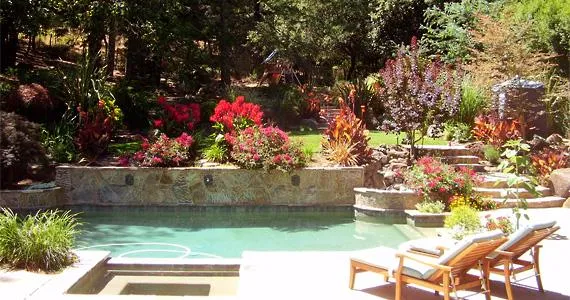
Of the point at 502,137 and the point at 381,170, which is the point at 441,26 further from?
the point at 381,170

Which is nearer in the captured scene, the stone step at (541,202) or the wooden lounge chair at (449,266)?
the wooden lounge chair at (449,266)

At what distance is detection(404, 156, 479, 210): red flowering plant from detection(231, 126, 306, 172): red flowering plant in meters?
2.33

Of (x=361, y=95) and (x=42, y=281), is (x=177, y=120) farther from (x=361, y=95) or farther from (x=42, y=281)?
(x=42, y=281)

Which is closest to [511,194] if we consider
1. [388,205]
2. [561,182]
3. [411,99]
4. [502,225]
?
[561,182]

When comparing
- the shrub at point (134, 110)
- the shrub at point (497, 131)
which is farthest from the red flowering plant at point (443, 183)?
the shrub at point (134, 110)

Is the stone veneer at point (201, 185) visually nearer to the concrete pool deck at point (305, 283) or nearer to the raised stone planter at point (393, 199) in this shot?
the raised stone planter at point (393, 199)

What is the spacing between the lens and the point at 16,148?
10547mm

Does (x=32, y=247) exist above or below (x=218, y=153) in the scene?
below

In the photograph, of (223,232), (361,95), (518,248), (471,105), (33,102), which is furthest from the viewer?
(361,95)

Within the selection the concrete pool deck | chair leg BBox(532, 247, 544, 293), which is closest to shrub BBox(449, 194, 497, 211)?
the concrete pool deck

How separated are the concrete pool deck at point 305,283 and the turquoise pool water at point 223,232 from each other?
1891 millimetres

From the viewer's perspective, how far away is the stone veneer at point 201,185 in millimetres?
11438

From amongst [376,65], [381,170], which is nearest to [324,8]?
[376,65]

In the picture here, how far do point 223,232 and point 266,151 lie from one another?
2.23m
